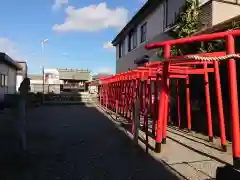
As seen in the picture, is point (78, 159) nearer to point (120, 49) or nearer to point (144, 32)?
point (144, 32)

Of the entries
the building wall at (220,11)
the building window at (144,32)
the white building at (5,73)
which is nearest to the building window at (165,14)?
the building window at (144,32)

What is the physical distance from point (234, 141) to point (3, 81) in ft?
60.0

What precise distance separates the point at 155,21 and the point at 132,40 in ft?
18.1

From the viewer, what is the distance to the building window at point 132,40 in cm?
1986

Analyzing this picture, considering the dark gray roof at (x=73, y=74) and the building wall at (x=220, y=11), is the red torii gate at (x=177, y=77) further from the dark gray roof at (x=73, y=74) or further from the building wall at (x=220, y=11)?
the dark gray roof at (x=73, y=74)

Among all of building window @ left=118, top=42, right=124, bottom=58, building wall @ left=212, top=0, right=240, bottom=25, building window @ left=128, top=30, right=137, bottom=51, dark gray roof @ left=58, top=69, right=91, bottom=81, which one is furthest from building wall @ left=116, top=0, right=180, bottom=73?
dark gray roof @ left=58, top=69, right=91, bottom=81

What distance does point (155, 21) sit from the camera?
15.5 meters

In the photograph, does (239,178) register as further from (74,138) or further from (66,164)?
(74,138)

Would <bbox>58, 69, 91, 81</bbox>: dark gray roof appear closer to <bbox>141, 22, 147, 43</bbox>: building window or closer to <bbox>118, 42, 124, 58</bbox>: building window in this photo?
<bbox>118, 42, 124, 58</bbox>: building window

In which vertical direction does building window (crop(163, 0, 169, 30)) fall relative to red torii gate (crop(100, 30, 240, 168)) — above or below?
above

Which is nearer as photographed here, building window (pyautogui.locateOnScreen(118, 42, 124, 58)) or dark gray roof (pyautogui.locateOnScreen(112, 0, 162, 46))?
dark gray roof (pyautogui.locateOnScreen(112, 0, 162, 46))

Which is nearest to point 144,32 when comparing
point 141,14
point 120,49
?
point 141,14

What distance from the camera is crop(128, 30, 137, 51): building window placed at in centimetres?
1986

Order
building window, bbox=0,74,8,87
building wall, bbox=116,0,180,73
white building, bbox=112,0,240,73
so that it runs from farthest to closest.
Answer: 1. building window, bbox=0,74,8,87
2. building wall, bbox=116,0,180,73
3. white building, bbox=112,0,240,73
